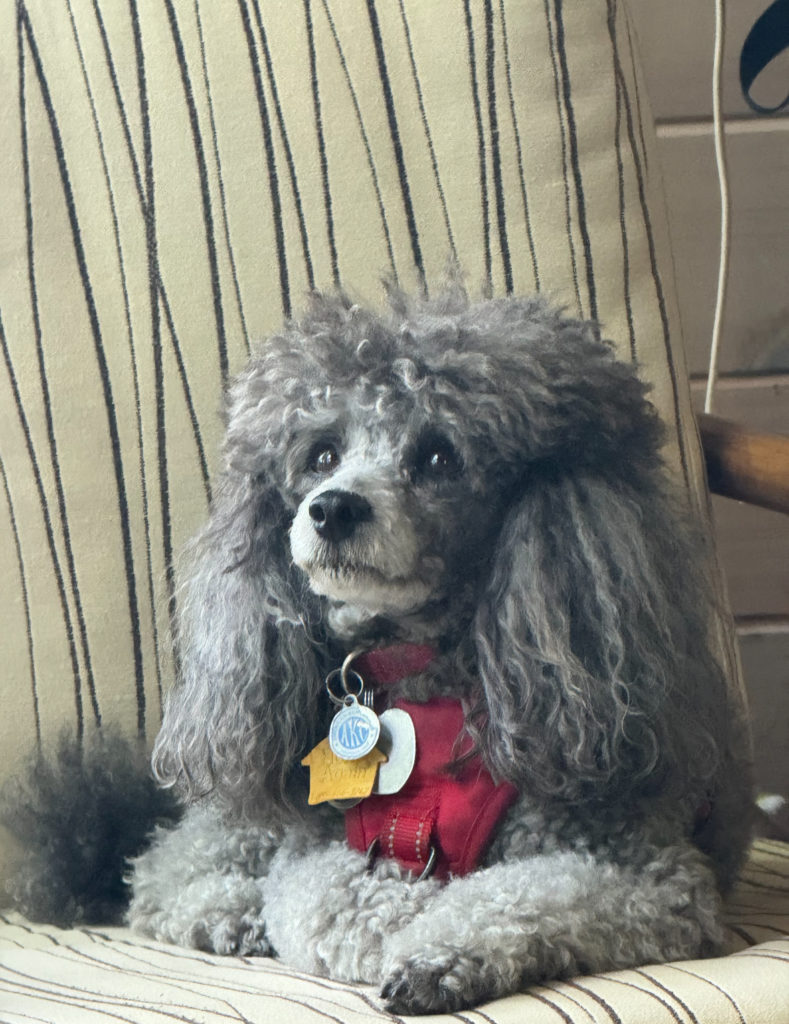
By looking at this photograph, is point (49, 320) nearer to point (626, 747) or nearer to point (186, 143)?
point (186, 143)

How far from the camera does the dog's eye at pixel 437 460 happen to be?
A: 3.01 ft

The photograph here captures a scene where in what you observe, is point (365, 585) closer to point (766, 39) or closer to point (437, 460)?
point (437, 460)

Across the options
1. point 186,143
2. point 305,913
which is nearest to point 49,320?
point 186,143

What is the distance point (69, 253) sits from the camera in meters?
1.24

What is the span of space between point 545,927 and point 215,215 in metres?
0.76

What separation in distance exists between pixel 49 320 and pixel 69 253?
7 cm

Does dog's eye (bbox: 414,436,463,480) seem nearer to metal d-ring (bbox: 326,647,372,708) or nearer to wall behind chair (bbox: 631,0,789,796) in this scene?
metal d-ring (bbox: 326,647,372,708)

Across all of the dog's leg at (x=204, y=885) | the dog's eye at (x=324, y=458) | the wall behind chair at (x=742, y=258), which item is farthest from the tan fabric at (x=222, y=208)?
the wall behind chair at (x=742, y=258)

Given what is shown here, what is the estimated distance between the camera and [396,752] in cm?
92

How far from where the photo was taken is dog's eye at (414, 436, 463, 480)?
3.01 ft

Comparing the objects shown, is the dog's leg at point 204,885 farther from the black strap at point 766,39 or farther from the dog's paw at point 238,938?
the black strap at point 766,39

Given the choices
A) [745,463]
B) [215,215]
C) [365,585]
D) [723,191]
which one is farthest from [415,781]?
[723,191]

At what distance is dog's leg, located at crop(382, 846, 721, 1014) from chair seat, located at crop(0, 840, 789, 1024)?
0.06 feet

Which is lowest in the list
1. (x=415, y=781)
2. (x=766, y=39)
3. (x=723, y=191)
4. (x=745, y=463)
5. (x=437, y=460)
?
(x=415, y=781)
